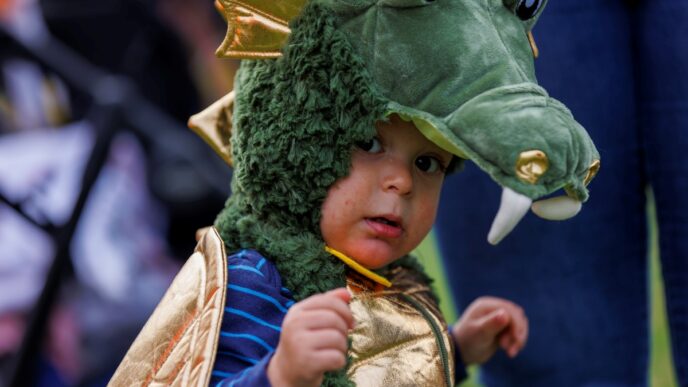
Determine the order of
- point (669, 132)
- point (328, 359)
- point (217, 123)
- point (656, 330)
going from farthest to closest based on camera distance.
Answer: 1. point (656, 330)
2. point (669, 132)
3. point (217, 123)
4. point (328, 359)

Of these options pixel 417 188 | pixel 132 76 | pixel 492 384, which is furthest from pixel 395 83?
pixel 132 76

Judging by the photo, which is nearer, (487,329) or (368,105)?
(368,105)

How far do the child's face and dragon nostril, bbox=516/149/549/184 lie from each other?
0.52 ft

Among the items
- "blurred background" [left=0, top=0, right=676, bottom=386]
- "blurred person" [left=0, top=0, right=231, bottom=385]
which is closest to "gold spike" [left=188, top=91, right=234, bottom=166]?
"blurred background" [left=0, top=0, right=676, bottom=386]

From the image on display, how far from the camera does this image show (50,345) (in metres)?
2.32

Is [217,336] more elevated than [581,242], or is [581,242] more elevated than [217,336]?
[217,336]

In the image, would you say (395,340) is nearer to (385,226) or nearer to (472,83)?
(385,226)

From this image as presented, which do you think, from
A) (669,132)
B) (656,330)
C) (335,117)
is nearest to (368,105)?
(335,117)

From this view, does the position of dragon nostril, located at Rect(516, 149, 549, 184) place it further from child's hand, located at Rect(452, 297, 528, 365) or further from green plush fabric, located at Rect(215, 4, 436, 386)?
child's hand, located at Rect(452, 297, 528, 365)

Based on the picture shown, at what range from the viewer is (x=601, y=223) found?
4.73 ft

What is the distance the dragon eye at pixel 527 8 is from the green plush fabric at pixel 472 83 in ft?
0.04

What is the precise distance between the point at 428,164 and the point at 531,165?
19cm

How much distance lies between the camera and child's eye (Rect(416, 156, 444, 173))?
1.09 m

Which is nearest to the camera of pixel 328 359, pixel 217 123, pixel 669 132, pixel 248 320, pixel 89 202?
pixel 328 359
